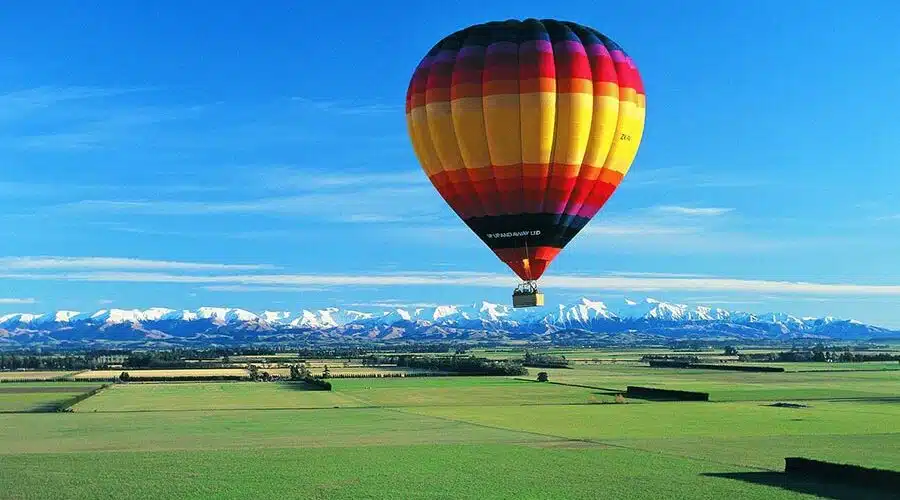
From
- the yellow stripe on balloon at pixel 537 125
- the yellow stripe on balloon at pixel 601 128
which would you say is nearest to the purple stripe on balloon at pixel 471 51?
the yellow stripe on balloon at pixel 537 125

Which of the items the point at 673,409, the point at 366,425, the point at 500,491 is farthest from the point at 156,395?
the point at 500,491

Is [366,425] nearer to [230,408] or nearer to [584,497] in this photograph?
[230,408]

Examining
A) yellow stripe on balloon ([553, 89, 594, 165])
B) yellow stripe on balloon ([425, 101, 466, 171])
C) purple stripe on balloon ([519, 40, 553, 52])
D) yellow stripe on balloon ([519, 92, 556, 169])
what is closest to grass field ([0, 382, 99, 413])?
yellow stripe on balloon ([425, 101, 466, 171])

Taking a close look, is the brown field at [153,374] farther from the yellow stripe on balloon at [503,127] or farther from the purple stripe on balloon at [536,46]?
the purple stripe on balloon at [536,46]

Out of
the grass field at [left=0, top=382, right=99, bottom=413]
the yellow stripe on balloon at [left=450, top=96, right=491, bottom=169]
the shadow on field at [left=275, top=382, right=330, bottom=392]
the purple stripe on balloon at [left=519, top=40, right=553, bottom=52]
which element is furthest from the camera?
the shadow on field at [left=275, top=382, right=330, bottom=392]

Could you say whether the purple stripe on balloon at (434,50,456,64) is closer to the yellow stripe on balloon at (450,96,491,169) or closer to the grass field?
the yellow stripe on balloon at (450,96,491,169)
